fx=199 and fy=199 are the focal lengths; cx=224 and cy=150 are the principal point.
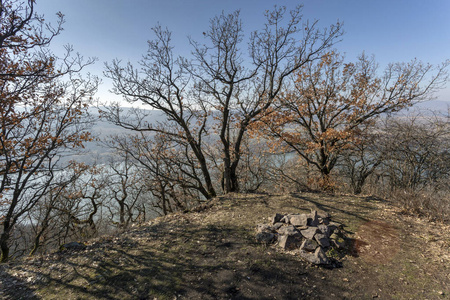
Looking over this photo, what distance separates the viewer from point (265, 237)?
487 cm

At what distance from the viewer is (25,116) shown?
316 inches

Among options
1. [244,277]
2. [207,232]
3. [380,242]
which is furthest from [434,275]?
[207,232]

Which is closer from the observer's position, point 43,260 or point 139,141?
point 43,260

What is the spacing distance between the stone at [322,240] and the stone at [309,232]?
86 millimetres

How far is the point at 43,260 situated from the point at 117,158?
1660 cm

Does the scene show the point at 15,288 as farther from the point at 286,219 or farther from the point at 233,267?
the point at 286,219

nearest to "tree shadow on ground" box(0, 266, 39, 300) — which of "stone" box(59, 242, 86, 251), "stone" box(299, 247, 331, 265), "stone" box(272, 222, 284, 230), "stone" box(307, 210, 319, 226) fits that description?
"stone" box(59, 242, 86, 251)

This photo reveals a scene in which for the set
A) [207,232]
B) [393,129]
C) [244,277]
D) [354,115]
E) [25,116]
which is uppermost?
[25,116]

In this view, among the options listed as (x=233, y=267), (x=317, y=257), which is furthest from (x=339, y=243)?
(x=233, y=267)

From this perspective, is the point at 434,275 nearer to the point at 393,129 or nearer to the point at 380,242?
the point at 380,242

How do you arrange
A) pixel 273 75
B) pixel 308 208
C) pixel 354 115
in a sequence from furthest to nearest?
pixel 354 115
pixel 273 75
pixel 308 208

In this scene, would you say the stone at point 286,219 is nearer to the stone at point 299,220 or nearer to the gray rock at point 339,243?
the stone at point 299,220

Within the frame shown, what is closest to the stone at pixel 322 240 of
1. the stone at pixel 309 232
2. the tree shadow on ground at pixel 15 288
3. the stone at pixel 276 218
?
the stone at pixel 309 232

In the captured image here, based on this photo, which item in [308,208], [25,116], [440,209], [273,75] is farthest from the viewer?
[273,75]
